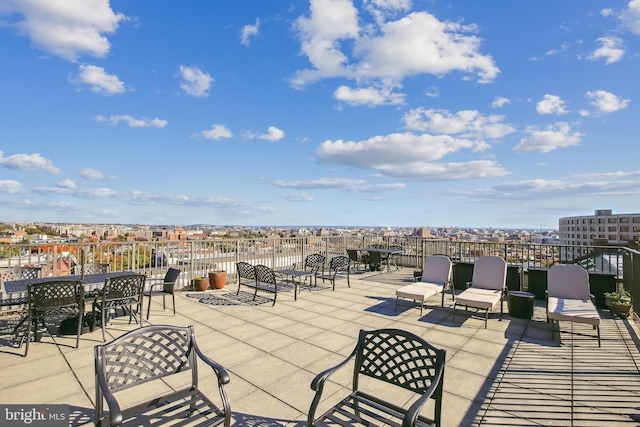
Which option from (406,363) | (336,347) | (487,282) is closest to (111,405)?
(406,363)

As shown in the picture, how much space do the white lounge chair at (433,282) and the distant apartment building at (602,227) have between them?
38.8m

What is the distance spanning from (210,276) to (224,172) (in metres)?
15.9

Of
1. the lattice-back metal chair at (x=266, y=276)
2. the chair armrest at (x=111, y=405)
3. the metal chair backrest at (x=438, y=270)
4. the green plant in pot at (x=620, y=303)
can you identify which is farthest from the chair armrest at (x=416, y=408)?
the green plant in pot at (x=620, y=303)

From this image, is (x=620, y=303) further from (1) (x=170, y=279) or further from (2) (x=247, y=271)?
(1) (x=170, y=279)

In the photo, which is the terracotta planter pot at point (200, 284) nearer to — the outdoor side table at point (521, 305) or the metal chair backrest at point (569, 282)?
the outdoor side table at point (521, 305)

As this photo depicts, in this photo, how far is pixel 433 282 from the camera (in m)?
6.43

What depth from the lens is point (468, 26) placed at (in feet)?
26.3

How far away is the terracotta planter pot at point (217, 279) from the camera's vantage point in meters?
7.69

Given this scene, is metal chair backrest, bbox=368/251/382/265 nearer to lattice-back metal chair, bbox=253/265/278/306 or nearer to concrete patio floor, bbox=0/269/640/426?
concrete patio floor, bbox=0/269/640/426

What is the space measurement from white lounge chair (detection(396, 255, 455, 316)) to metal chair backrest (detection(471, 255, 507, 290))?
20.3 inches

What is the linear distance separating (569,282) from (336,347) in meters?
4.39

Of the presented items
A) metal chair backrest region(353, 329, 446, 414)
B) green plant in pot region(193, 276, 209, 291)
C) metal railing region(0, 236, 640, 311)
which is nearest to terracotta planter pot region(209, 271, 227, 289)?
green plant in pot region(193, 276, 209, 291)

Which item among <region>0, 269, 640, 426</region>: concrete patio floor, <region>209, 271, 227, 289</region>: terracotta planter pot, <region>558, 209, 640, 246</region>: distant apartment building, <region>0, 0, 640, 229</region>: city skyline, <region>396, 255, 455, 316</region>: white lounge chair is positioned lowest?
<region>0, 269, 640, 426</region>: concrete patio floor

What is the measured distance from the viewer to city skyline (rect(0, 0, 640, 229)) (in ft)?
25.0
